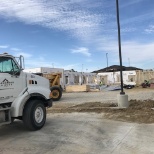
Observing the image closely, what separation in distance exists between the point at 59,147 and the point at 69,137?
3.51 feet

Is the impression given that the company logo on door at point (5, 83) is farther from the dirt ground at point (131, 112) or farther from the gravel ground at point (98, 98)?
the gravel ground at point (98, 98)

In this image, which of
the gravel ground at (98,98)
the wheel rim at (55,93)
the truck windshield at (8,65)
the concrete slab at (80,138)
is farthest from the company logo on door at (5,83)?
the wheel rim at (55,93)

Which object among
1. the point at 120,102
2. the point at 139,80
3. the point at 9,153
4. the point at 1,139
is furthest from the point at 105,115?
the point at 139,80

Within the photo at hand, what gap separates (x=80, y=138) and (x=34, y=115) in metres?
1.91

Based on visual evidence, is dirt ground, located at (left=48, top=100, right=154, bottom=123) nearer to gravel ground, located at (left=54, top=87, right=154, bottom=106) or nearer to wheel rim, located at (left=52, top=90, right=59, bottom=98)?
gravel ground, located at (left=54, top=87, right=154, bottom=106)

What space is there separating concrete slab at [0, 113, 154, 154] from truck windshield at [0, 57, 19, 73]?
207cm

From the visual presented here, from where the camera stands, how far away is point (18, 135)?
9.52 m

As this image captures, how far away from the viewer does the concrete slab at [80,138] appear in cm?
784

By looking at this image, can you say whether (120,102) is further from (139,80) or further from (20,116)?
(139,80)

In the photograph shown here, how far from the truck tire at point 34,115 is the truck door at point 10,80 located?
62cm

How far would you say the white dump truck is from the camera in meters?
9.31

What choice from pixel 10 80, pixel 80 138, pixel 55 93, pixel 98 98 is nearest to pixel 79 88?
pixel 55 93

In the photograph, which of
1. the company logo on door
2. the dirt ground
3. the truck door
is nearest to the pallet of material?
the dirt ground

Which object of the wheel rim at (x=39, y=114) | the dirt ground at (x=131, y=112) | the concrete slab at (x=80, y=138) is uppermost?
the wheel rim at (x=39, y=114)
